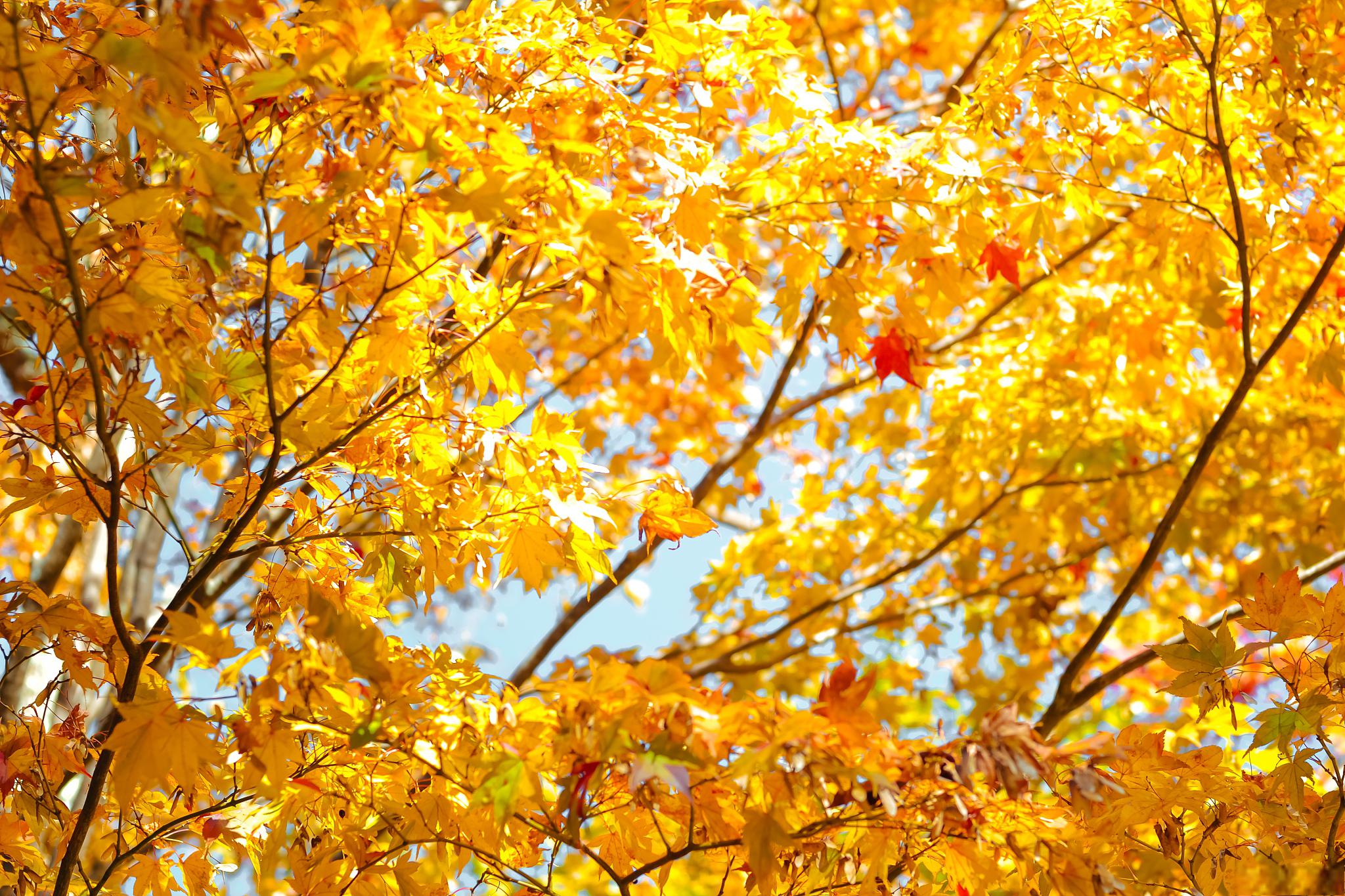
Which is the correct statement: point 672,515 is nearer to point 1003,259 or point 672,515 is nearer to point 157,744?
point 157,744

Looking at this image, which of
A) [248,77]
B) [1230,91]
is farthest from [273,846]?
[1230,91]

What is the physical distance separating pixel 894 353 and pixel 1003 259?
0.30 m

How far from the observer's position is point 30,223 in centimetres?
118

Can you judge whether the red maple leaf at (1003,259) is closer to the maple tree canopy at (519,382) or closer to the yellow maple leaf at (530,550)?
the maple tree canopy at (519,382)

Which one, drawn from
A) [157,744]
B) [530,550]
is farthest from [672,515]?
[157,744]

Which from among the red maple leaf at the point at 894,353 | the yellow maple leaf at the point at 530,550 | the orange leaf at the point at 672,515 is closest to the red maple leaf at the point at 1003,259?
the red maple leaf at the point at 894,353

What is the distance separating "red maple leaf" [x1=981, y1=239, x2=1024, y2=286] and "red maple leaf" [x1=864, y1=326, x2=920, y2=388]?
219 millimetres

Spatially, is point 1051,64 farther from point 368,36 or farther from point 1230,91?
point 368,36

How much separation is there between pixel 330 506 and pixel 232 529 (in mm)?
192

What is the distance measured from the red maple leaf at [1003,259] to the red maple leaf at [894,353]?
22 centimetres

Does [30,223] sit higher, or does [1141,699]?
[1141,699]

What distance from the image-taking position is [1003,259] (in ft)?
6.67

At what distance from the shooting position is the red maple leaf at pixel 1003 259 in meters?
2.03


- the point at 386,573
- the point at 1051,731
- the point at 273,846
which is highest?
the point at 386,573
